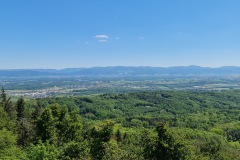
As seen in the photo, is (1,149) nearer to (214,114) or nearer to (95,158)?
(95,158)

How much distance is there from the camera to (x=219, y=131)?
5103 inches

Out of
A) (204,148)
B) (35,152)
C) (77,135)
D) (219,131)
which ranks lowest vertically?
(219,131)

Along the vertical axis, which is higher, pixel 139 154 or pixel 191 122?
pixel 139 154

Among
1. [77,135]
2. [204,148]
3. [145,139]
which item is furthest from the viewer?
[204,148]

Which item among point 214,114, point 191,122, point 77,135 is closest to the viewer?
point 77,135

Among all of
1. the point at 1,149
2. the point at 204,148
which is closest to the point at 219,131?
the point at 204,148

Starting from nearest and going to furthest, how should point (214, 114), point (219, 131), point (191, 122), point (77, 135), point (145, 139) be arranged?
point (145, 139) < point (77, 135) < point (219, 131) < point (191, 122) < point (214, 114)

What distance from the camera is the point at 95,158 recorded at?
1533 inches

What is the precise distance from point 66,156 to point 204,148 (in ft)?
112

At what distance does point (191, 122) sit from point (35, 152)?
418 ft

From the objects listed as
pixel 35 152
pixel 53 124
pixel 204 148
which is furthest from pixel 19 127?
pixel 204 148

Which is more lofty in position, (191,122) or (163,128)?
(163,128)

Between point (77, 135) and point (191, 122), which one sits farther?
point (191, 122)

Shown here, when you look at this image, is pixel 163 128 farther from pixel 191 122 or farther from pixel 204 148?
pixel 191 122
